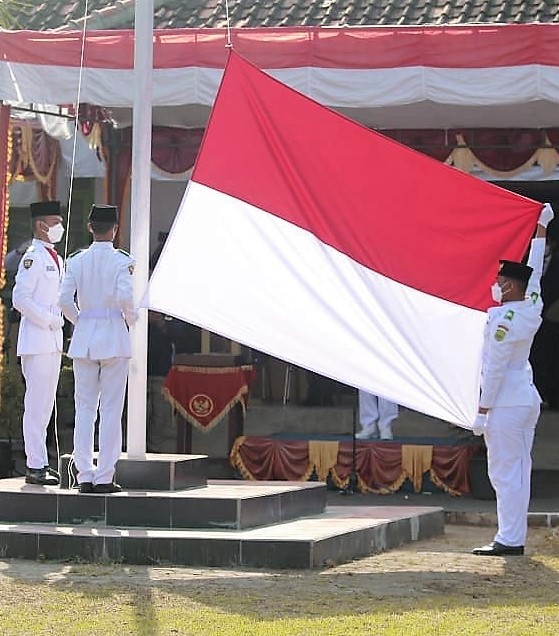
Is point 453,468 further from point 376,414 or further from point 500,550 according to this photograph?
point 500,550

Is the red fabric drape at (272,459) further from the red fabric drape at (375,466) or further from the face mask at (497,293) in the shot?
the face mask at (497,293)

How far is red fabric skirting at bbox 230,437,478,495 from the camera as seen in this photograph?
12.9 metres

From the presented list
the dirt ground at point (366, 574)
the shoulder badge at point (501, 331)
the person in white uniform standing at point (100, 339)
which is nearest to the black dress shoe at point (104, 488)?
the person in white uniform standing at point (100, 339)

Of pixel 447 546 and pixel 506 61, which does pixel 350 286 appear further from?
pixel 506 61

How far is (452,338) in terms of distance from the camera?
9289mm

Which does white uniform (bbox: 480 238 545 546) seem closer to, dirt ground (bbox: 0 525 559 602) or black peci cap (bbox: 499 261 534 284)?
black peci cap (bbox: 499 261 534 284)

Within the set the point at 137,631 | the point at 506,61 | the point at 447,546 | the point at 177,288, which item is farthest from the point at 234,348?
the point at 137,631

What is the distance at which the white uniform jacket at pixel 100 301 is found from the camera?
9.84m

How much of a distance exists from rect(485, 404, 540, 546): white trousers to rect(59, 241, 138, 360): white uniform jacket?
2.31 m

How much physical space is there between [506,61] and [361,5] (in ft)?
14.0

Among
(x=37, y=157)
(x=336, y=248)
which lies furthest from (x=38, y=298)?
(x=37, y=157)

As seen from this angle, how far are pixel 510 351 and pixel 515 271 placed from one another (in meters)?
0.50

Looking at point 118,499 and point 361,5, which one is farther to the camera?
point 361,5

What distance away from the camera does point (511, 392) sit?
9.62m
